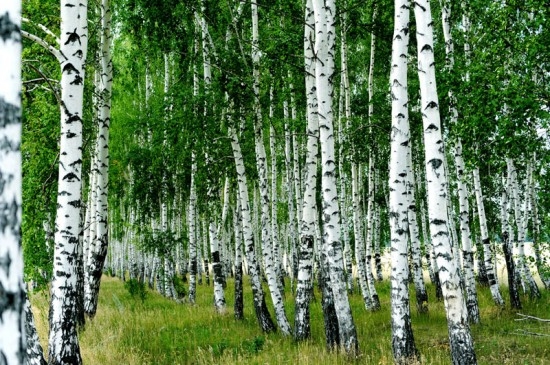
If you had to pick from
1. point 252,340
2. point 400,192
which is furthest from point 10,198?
point 252,340

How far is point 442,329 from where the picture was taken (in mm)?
11414

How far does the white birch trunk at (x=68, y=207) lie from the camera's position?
6051 mm

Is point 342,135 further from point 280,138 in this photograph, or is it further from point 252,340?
point 252,340

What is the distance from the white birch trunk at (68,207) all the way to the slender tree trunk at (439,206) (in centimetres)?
437

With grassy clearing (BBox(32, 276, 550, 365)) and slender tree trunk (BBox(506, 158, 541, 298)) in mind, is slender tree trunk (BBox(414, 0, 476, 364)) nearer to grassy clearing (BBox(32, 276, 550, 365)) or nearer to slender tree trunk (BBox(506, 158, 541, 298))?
grassy clearing (BBox(32, 276, 550, 365))

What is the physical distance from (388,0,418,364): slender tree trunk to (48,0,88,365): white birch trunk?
4.28 m

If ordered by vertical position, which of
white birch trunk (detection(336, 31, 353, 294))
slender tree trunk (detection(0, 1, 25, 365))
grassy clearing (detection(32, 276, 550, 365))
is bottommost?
grassy clearing (detection(32, 276, 550, 365))

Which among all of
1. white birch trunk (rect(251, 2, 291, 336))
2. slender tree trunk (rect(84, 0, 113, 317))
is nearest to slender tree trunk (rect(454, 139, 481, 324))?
white birch trunk (rect(251, 2, 291, 336))

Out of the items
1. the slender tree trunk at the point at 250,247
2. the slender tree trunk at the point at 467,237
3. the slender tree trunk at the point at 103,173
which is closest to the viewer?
the slender tree trunk at the point at 103,173

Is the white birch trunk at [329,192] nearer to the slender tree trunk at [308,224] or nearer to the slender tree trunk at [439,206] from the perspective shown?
the slender tree trunk at [308,224]

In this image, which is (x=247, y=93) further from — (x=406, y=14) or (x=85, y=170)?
(x=85, y=170)

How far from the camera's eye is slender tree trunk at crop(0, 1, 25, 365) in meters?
1.59

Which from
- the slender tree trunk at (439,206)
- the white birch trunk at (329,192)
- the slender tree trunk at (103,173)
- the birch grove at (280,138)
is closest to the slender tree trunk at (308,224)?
the birch grove at (280,138)

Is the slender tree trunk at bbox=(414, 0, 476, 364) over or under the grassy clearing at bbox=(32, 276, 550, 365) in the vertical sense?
over
